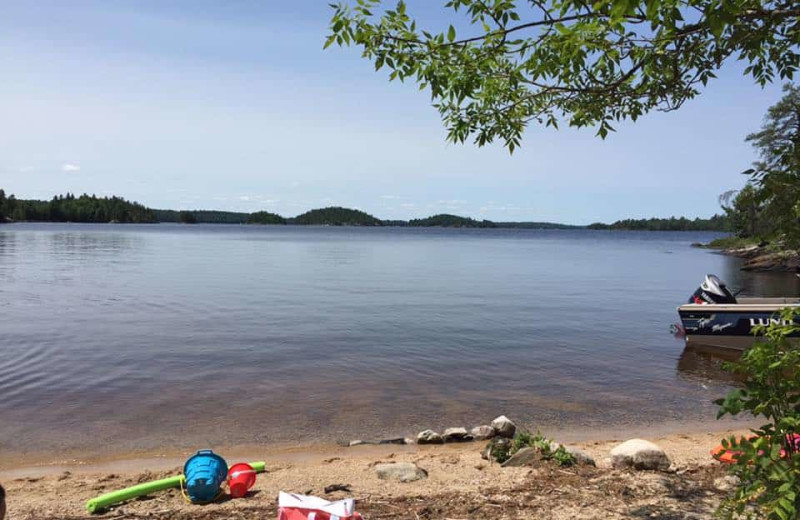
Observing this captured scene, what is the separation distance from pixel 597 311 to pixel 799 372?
853 inches

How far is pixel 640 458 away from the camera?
23.1 feet

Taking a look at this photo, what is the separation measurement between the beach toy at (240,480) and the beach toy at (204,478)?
0.36ft

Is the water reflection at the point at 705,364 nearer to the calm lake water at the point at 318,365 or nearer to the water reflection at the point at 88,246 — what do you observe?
the calm lake water at the point at 318,365

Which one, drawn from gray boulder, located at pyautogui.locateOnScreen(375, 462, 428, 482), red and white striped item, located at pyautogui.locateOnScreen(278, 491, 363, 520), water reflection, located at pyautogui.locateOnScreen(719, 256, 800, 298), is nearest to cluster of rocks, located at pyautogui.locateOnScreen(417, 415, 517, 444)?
gray boulder, located at pyautogui.locateOnScreen(375, 462, 428, 482)

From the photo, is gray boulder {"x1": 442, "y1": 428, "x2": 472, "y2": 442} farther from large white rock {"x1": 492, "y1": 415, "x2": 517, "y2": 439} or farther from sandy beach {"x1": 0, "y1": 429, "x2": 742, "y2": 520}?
large white rock {"x1": 492, "y1": 415, "x2": 517, "y2": 439}

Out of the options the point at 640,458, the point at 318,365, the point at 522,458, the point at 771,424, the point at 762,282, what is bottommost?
the point at 318,365

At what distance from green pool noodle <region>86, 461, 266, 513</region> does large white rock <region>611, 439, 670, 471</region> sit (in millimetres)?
5141

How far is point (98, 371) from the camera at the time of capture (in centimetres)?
1324

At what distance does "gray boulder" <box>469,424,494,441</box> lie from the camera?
914 cm

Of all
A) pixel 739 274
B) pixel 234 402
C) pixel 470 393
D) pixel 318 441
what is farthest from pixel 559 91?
pixel 739 274

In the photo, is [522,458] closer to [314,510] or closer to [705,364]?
[314,510]

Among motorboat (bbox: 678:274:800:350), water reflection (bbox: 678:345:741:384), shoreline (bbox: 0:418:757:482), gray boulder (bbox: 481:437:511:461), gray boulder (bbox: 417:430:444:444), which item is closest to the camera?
gray boulder (bbox: 481:437:511:461)

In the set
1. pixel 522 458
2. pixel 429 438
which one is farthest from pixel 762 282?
pixel 522 458

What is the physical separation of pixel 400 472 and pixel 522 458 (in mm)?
1528
